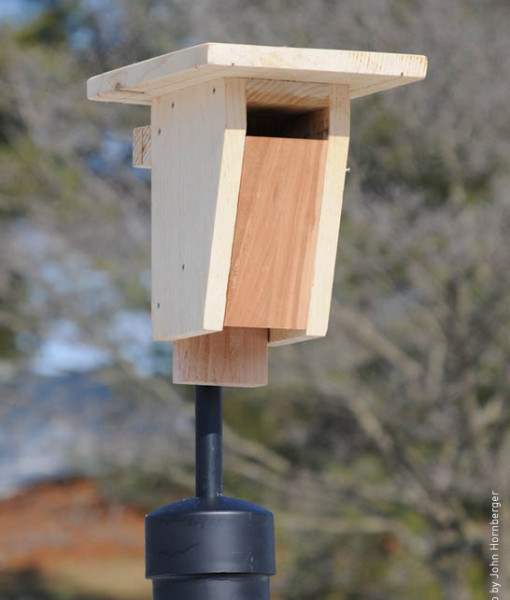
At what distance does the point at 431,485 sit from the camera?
6.55 m

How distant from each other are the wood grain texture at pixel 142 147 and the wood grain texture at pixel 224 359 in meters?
0.39

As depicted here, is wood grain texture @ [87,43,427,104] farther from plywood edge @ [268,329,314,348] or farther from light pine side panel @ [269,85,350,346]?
plywood edge @ [268,329,314,348]

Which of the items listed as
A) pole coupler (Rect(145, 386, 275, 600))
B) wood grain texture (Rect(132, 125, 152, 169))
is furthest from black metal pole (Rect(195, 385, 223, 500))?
wood grain texture (Rect(132, 125, 152, 169))

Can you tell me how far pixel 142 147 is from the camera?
1987 mm

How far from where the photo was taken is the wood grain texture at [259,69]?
1.61m

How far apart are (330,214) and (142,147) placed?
17.0 inches

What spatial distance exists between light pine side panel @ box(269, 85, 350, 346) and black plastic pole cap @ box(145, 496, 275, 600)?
33 cm

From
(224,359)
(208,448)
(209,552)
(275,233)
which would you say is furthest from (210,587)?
(275,233)

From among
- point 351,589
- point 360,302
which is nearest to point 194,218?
point 360,302

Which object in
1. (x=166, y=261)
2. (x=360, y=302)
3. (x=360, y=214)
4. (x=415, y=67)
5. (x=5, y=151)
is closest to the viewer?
(x=415, y=67)

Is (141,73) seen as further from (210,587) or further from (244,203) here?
(210,587)

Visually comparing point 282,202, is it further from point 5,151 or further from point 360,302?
point 5,151

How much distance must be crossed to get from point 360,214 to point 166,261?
4.68 metres

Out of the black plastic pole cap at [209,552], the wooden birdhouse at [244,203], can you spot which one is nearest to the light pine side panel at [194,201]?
the wooden birdhouse at [244,203]
